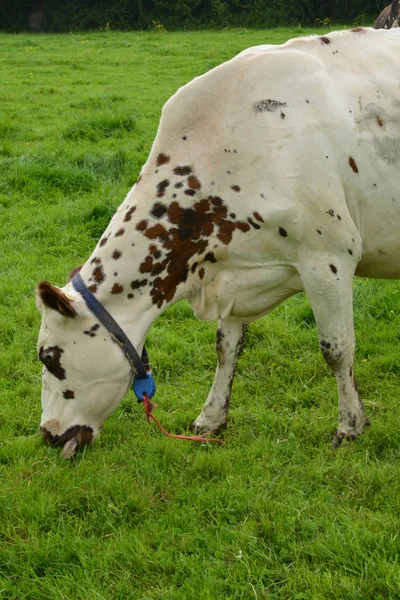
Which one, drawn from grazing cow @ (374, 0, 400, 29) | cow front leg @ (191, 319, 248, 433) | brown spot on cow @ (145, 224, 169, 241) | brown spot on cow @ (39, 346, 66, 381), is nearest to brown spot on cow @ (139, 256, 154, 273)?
brown spot on cow @ (145, 224, 169, 241)

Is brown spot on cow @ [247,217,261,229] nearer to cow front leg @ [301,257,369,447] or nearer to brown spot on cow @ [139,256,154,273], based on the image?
cow front leg @ [301,257,369,447]

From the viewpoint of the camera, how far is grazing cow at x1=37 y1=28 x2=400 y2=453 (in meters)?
3.94

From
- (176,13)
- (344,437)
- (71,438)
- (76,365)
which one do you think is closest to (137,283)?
(76,365)

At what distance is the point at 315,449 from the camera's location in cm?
438

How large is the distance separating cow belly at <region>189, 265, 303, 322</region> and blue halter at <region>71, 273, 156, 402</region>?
52cm

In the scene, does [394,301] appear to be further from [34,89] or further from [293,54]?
[34,89]

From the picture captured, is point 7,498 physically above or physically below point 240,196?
below

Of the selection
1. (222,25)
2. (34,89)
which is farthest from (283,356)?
(222,25)

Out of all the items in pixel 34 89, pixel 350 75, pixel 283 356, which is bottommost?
pixel 283 356

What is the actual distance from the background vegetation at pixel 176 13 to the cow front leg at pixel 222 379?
88.0ft

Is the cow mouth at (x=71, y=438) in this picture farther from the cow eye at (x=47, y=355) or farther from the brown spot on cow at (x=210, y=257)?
the brown spot on cow at (x=210, y=257)

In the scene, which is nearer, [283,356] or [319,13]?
[283,356]

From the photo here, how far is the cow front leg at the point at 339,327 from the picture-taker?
408cm

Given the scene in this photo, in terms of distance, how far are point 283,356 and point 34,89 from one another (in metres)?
11.0
